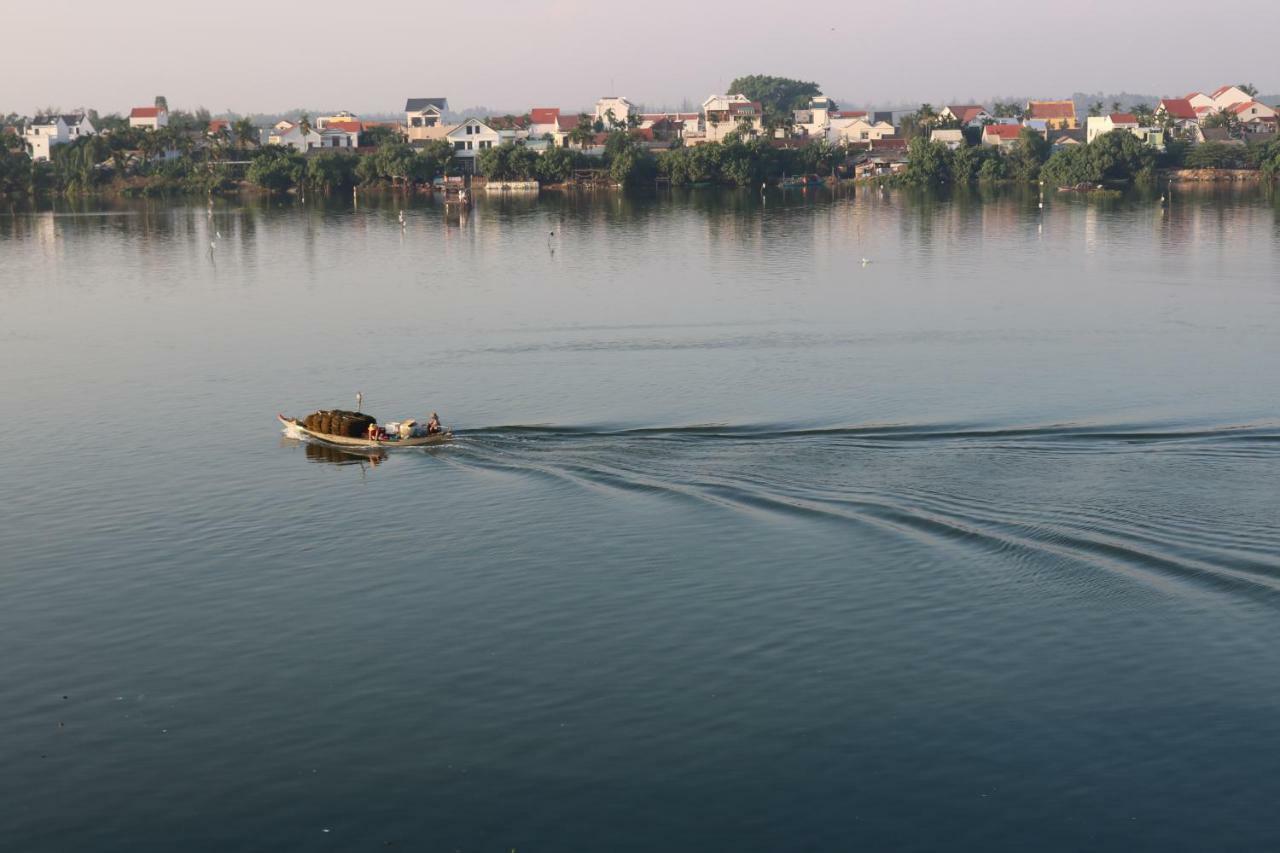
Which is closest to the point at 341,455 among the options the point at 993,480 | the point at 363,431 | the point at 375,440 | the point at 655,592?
the point at 363,431

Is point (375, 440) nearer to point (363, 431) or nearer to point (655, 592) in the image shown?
point (363, 431)

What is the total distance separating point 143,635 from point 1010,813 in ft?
100.0

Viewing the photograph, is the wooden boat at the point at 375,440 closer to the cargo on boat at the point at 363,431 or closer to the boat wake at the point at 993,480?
the cargo on boat at the point at 363,431

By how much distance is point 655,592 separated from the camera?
50562 mm

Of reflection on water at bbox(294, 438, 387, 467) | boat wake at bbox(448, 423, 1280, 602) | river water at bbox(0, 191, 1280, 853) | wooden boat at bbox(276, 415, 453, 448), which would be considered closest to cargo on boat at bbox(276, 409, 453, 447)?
wooden boat at bbox(276, 415, 453, 448)

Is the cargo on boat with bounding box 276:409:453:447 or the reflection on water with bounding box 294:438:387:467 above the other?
the cargo on boat with bounding box 276:409:453:447

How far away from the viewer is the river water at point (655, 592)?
36781mm

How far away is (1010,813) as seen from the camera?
35781 mm

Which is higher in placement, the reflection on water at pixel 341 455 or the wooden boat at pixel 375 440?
the wooden boat at pixel 375 440

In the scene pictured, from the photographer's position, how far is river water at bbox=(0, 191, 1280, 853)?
3678cm

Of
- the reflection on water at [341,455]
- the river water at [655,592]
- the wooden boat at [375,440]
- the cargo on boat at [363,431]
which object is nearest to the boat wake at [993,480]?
the river water at [655,592]

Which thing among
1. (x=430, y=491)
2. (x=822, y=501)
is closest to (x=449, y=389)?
(x=430, y=491)

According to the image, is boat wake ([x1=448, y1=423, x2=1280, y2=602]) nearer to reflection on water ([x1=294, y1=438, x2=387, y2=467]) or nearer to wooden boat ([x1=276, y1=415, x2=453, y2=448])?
wooden boat ([x1=276, y1=415, x2=453, y2=448])

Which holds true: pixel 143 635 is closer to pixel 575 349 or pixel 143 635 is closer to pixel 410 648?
pixel 410 648
